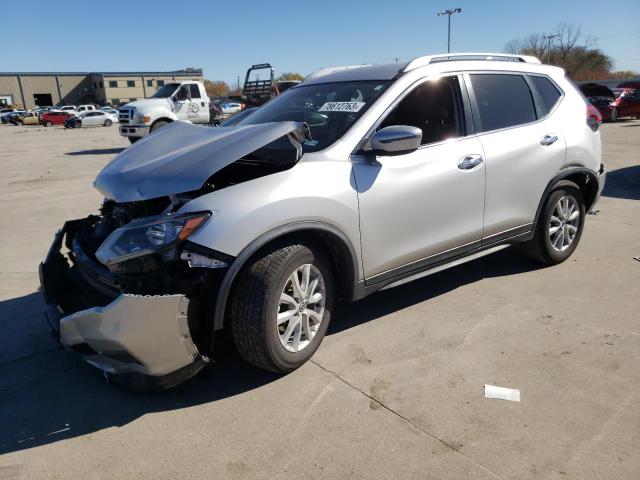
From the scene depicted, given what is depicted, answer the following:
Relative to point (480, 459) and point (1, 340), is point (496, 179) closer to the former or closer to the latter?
point (480, 459)

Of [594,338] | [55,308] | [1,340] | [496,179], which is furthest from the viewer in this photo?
[496,179]

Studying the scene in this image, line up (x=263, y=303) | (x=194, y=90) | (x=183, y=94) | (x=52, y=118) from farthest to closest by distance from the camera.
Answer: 1. (x=52, y=118)
2. (x=194, y=90)
3. (x=183, y=94)
4. (x=263, y=303)

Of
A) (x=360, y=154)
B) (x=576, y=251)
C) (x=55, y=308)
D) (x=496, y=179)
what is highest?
(x=360, y=154)

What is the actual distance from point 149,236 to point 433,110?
230 cm

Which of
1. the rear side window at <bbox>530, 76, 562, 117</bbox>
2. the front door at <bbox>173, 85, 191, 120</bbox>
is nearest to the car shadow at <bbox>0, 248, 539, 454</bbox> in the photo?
the rear side window at <bbox>530, 76, 562, 117</bbox>

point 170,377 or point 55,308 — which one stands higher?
point 55,308

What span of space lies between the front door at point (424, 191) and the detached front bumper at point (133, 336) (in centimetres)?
127

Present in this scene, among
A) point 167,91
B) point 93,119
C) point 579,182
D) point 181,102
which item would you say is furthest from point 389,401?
point 93,119

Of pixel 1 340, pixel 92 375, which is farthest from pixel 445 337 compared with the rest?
pixel 1 340

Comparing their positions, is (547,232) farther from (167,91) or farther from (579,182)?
(167,91)

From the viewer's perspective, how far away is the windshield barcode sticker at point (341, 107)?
3535mm

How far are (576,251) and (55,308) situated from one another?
15.9 feet

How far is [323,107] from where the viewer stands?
3811mm

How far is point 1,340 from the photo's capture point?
12.2ft
